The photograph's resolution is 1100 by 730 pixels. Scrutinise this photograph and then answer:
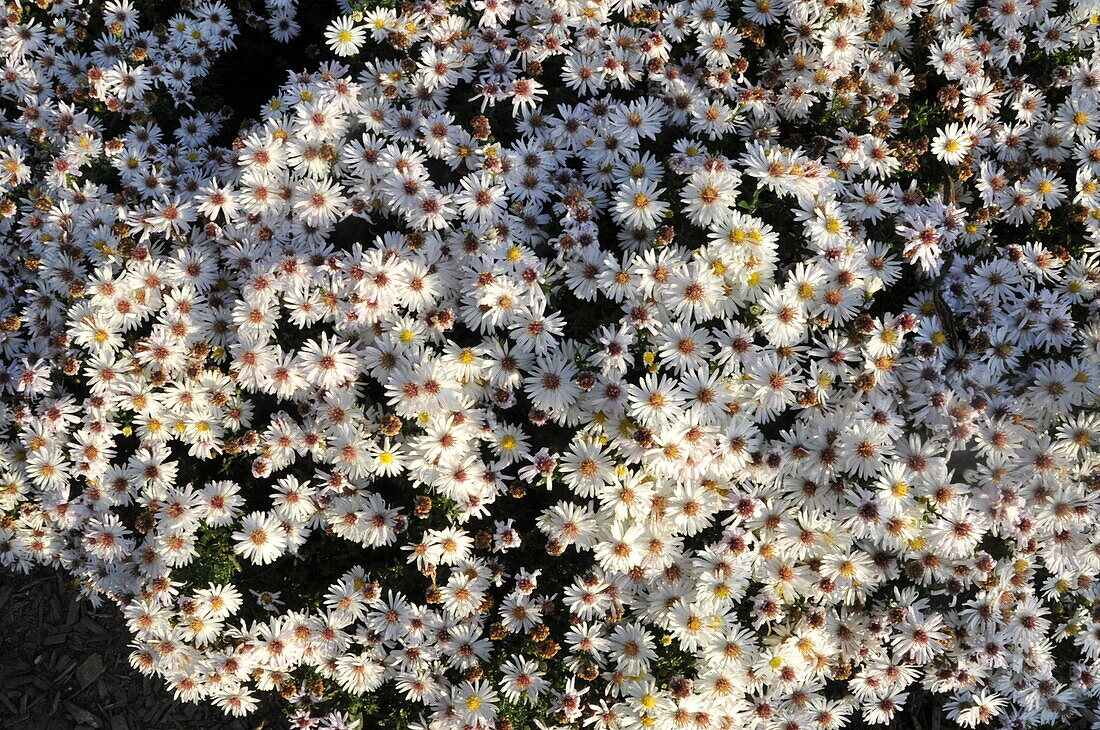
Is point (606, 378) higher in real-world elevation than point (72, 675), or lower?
higher

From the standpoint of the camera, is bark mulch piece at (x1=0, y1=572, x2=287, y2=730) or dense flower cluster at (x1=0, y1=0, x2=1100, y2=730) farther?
bark mulch piece at (x1=0, y1=572, x2=287, y2=730)

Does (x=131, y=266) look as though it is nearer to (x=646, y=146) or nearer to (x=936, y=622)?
(x=646, y=146)

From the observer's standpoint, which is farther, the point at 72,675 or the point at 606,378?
the point at 72,675

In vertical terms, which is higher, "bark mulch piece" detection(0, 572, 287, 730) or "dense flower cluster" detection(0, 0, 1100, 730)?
"dense flower cluster" detection(0, 0, 1100, 730)

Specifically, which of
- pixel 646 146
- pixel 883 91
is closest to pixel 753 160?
pixel 646 146
